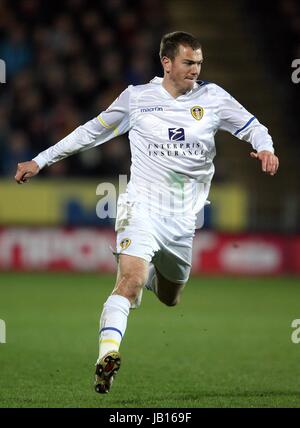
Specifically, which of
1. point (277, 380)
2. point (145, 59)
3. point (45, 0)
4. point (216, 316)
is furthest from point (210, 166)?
point (45, 0)

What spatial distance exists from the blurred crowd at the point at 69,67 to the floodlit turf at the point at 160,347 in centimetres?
253

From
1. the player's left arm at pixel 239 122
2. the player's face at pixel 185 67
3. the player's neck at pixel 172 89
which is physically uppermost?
the player's face at pixel 185 67

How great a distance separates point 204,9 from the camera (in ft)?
68.2

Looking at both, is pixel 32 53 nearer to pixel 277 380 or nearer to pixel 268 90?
pixel 268 90

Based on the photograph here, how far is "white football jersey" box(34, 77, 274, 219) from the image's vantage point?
22.6 feet

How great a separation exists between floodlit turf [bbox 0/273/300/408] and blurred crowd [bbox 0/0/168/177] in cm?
253

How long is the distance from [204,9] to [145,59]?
3173 millimetres

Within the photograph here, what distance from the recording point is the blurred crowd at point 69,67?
1678cm

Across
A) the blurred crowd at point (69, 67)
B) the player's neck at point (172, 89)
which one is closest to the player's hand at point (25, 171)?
the player's neck at point (172, 89)

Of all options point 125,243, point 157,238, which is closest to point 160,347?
point 157,238

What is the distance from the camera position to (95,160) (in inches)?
659

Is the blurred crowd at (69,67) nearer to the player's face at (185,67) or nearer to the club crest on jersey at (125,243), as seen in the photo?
the player's face at (185,67)

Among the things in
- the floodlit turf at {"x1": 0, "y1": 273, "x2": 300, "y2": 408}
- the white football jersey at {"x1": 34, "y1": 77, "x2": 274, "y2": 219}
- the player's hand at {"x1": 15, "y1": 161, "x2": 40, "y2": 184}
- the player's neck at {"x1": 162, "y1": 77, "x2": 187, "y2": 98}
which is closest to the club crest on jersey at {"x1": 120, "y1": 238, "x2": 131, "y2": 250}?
the white football jersey at {"x1": 34, "y1": 77, "x2": 274, "y2": 219}

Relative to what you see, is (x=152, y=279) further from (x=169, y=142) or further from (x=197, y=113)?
(x=197, y=113)
